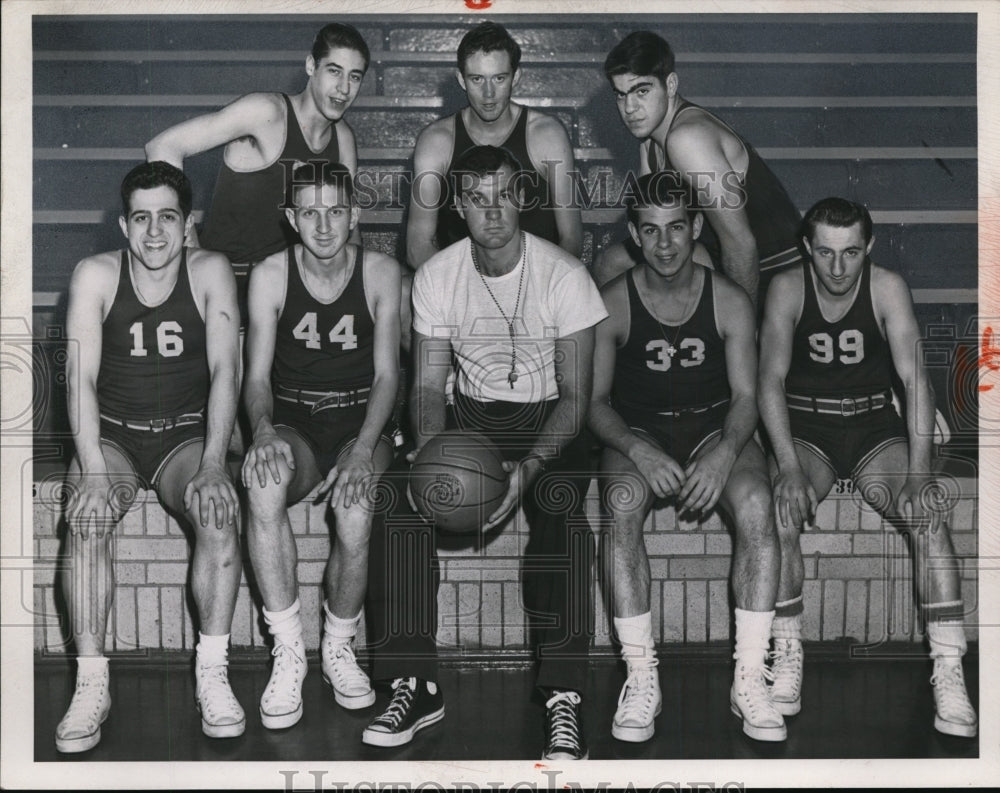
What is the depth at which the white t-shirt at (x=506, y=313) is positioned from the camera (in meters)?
3.64

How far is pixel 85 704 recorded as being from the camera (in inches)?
145

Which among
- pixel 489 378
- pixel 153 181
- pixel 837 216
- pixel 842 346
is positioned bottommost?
pixel 489 378

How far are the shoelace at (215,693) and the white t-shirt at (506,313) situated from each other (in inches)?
49.4

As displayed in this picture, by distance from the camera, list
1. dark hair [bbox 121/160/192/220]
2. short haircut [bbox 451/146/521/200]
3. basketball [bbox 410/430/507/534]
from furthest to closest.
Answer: dark hair [bbox 121/160/192/220] → short haircut [bbox 451/146/521/200] → basketball [bbox 410/430/507/534]

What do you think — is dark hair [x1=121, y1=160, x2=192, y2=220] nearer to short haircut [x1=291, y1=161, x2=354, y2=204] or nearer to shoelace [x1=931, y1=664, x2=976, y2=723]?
short haircut [x1=291, y1=161, x2=354, y2=204]

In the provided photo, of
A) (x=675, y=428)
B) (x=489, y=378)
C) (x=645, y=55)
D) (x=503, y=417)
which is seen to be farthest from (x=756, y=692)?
(x=645, y=55)

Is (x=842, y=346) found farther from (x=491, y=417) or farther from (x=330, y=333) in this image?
(x=330, y=333)

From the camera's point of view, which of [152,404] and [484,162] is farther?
[152,404]

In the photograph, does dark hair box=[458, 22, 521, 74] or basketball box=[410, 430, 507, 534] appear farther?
dark hair box=[458, 22, 521, 74]

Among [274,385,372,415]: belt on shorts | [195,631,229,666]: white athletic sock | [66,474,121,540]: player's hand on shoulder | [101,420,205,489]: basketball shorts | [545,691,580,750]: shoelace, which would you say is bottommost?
[545,691,580,750]: shoelace

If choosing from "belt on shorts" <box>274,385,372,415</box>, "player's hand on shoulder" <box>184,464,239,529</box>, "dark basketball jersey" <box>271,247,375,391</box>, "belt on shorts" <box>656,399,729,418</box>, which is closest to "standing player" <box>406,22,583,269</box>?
"dark basketball jersey" <box>271,247,375,391</box>

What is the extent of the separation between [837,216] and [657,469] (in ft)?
3.53

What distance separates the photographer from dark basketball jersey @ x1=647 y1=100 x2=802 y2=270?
3.82 meters

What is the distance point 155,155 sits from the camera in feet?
12.4
